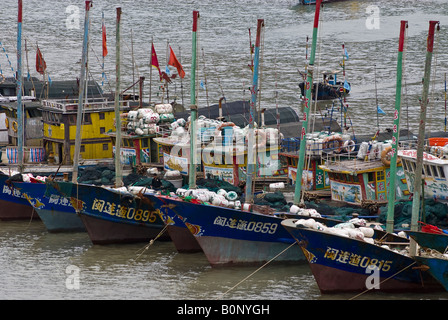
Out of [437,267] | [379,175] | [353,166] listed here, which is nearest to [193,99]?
[353,166]

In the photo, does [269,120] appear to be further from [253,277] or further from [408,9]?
[408,9]

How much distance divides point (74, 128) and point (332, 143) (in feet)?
40.7

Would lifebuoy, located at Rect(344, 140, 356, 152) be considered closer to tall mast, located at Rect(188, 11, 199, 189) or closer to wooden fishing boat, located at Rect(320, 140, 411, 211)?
wooden fishing boat, located at Rect(320, 140, 411, 211)

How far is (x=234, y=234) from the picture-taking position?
32125 mm

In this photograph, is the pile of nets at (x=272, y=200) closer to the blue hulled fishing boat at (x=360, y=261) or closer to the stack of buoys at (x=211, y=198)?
the stack of buoys at (x=211, y=198)

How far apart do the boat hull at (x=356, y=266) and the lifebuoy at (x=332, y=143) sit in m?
10.7

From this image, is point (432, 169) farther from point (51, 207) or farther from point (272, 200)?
point (51, 207)

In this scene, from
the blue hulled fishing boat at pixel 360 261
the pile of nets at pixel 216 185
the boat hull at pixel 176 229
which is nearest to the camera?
the blue hulled fishing boat at pixel 360 261

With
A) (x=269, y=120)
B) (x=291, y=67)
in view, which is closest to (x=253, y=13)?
(x=291, y=67)

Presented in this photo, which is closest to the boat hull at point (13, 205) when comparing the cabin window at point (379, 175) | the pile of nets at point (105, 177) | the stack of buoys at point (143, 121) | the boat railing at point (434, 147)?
the pile of nets at point (105, 177)

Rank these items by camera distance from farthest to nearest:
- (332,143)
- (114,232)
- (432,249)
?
(332,143) → (114,232) → (432,249)

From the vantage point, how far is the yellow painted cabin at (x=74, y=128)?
149 feet

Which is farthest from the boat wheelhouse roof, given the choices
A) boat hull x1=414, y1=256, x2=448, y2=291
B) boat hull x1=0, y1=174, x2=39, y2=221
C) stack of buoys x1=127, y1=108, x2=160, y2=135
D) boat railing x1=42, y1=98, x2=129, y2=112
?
boat railing x1=42, y1=98, x2=129, y2=112

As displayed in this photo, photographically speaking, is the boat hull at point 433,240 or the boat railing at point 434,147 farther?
the boat railing at point 434,147
